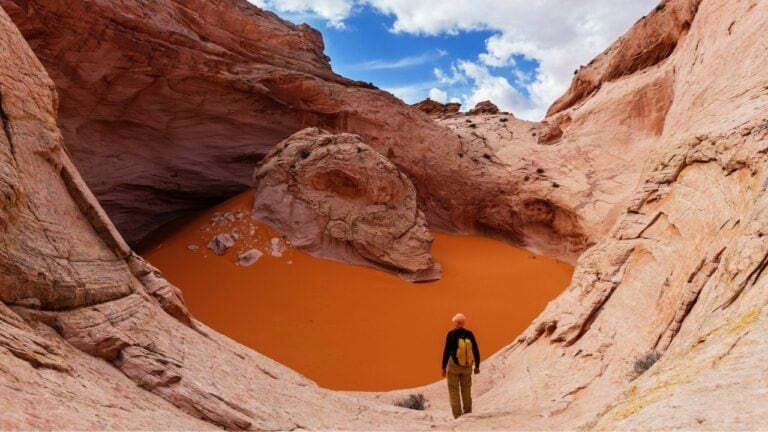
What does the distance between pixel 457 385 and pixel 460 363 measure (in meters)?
0.31

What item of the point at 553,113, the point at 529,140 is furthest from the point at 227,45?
the point at 553,113

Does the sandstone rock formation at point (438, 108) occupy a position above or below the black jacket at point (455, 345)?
above

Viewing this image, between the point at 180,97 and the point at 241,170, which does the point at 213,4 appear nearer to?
the point at 180,97

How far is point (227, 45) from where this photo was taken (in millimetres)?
14734

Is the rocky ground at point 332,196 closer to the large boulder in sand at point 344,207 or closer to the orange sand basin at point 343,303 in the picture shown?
the orange sand basin at point 343,303

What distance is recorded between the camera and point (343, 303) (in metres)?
11.2

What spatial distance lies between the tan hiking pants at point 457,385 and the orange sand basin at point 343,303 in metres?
3.01

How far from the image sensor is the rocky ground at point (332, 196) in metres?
3.01

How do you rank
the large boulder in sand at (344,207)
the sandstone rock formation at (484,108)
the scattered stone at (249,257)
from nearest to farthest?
the scattered stone at (249,257)
the large boulder in sand at (344,207)
the sandstone rock formation at (484,108)

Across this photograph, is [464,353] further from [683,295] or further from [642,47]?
[642,47]

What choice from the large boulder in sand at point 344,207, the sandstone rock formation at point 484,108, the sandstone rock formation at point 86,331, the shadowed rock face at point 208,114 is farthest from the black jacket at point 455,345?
the sandstone rock formation at point 484,108

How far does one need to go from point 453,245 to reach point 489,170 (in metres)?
3.05

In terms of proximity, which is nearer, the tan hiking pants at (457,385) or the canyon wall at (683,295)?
the canyon wall at (683,295)

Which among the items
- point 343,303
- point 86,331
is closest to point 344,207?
point 343,303
